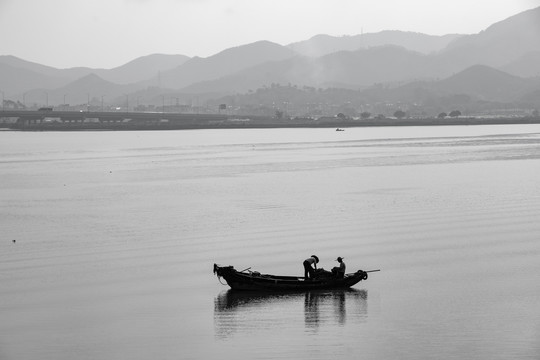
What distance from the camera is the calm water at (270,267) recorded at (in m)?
18.4

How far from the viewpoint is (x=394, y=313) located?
20.5 meters

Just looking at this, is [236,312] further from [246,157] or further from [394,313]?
[246,157]

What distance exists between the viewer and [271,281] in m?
22.4

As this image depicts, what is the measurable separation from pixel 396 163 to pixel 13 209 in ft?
108

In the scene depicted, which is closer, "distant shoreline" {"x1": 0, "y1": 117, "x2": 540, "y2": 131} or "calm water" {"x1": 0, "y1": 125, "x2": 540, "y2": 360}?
"calm water" {"x1": 0, "y1": 125, "x2": 540, "y2": 360}

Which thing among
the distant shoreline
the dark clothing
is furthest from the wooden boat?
the distant shoreline

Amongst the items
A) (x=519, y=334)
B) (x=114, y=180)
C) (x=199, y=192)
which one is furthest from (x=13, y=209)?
(x=519, y=334)

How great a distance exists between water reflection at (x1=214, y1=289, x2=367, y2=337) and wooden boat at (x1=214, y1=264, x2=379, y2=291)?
0.47ft

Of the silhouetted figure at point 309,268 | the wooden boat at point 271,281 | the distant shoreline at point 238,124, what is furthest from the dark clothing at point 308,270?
the distant shoreline at point 238,124

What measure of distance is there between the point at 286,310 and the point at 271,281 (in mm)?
1468

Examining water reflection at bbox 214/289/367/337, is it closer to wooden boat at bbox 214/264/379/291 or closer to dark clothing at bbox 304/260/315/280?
wooden boat at bbox 214/264/379/291

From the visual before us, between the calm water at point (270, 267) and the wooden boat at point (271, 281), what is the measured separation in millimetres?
285

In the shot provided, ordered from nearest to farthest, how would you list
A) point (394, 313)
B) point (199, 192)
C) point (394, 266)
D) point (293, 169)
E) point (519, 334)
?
point (519, 334)
point (394, 313)
point (394, 266)
point (199, 192)
point (293, 169)

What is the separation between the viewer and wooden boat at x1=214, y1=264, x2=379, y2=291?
2242cm
